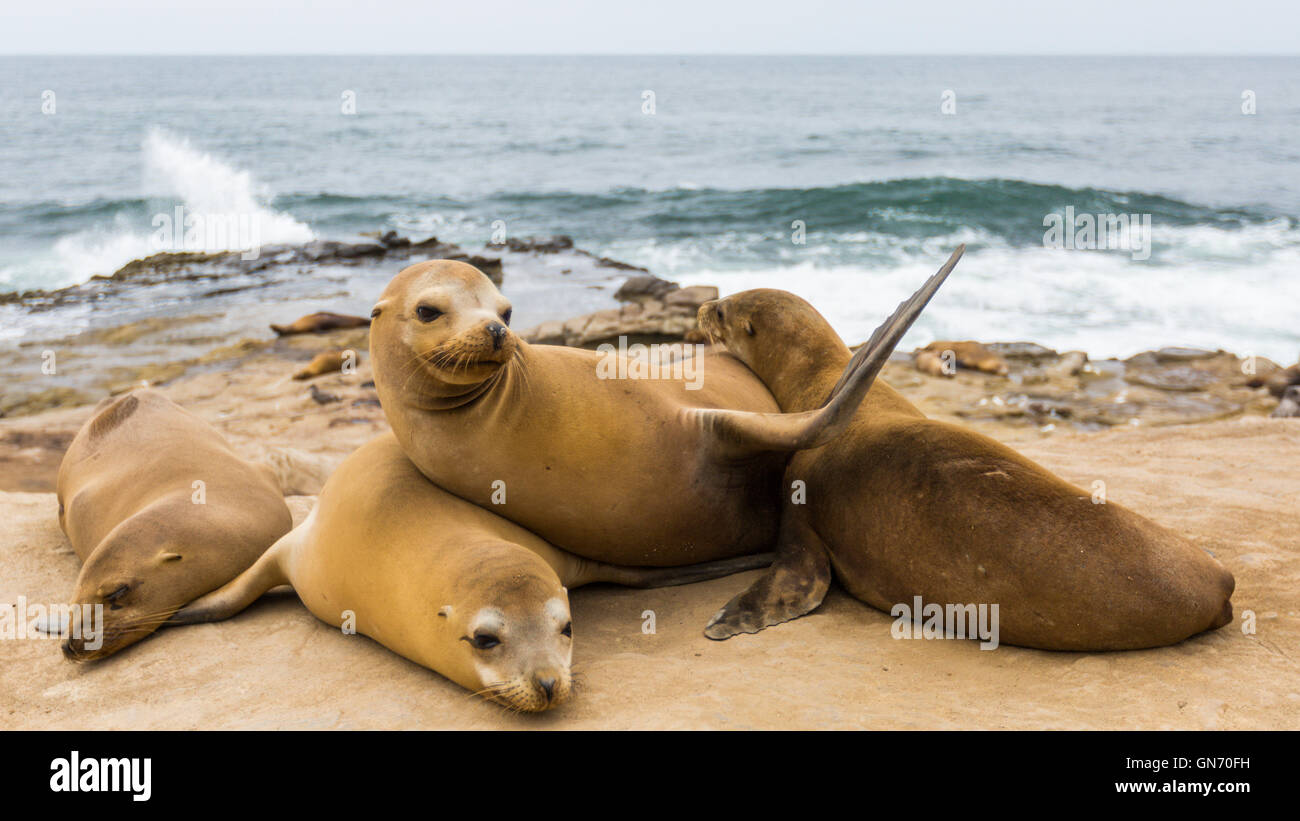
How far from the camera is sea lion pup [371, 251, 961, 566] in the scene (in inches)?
141

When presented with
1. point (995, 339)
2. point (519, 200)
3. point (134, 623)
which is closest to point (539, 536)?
point (134, 623)

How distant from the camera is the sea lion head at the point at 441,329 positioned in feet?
11.1

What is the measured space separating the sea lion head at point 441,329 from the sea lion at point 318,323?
392 inches

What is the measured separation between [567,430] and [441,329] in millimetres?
625

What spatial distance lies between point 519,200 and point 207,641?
81.2 feet

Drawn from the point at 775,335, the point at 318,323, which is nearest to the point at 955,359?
the point at 775,335

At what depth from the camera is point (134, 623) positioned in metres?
4.03

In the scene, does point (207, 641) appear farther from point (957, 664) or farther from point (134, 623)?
point (957, 664)

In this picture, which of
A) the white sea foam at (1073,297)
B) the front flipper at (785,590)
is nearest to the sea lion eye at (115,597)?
the front flipper at (785,590)

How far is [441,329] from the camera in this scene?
352cm

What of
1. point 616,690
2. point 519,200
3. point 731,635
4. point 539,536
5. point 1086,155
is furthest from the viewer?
point 1086,155

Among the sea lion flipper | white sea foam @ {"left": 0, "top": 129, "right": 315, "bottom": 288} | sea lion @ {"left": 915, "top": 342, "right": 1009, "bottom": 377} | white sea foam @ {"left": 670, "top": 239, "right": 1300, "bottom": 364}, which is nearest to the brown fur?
the sea lion flipper

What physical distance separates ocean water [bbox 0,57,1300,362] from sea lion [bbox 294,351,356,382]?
18.9ft

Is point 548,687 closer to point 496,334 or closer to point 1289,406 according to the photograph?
point 496,334
